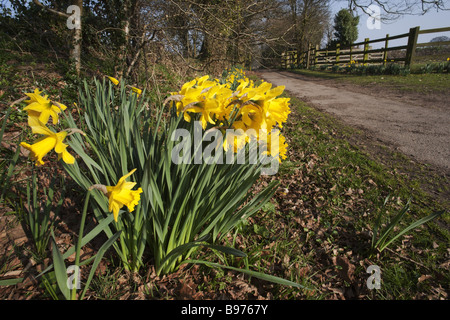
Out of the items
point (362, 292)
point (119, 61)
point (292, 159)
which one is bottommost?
point (362, 292)

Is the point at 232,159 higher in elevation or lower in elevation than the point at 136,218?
higher

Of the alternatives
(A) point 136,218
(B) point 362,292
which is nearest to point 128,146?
(A) point 136,218

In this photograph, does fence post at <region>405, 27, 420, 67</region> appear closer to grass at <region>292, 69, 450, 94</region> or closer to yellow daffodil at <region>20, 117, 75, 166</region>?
grass at <region>292, 69, 450, 94</region>

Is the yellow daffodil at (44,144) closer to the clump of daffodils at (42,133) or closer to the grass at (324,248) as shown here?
the clump of daffodils at (42,133)

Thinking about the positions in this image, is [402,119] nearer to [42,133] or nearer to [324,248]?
[324,248]

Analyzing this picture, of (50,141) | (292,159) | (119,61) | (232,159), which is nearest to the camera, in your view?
(50,141)

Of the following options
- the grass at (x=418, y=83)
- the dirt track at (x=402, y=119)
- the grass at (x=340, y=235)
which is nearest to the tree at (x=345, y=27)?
the grass at (x=418, y=83)

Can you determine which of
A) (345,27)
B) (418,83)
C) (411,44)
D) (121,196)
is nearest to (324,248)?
(121,196)

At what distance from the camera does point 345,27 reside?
1118 inches

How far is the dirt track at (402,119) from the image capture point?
3.42 metres

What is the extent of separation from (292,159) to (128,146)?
8.07 feet
